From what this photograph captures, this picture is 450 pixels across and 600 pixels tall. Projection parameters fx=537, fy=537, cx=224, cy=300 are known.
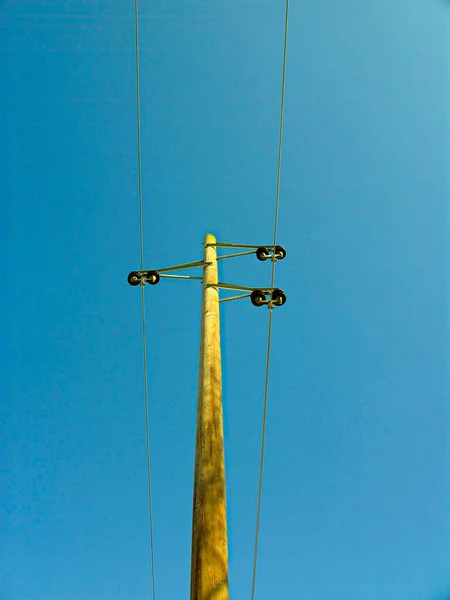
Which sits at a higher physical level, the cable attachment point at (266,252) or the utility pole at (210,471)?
the cable attachment point at (266,252)

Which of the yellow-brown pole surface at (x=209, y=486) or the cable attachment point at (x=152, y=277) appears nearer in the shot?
the yellow-brown pole surface at (x=209, y=486)

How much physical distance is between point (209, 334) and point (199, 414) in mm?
1166

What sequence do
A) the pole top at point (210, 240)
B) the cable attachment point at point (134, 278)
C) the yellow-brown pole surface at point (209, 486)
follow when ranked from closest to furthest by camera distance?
1. the yellow-brown pole surface at point (209, 486)
2. the pole top at point (210, 240)
3. the cable attachment point at point (134, 278)

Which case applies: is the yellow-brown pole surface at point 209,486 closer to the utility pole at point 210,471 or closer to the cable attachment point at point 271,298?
the utility pole at point 210,471

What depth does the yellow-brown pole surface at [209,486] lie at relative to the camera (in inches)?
184

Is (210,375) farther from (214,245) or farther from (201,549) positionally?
(214,245)

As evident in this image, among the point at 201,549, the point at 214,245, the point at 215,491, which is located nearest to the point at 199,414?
the point at 215,491

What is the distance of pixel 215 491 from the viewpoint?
5.12m

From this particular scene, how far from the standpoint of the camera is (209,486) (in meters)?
5.14

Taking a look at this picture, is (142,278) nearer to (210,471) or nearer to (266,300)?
(266,300)

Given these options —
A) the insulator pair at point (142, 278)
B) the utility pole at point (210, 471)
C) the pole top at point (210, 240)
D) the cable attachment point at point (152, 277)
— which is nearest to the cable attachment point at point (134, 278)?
the insulator pair at point (142, 278)

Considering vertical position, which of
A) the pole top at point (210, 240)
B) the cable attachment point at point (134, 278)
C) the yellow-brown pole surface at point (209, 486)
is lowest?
the yellow-brown pole surface at point (209, 486)

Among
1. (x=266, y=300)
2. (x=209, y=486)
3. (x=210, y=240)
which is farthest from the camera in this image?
(x=210, y=240)

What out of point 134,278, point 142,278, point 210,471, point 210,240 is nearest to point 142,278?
point 142,278
